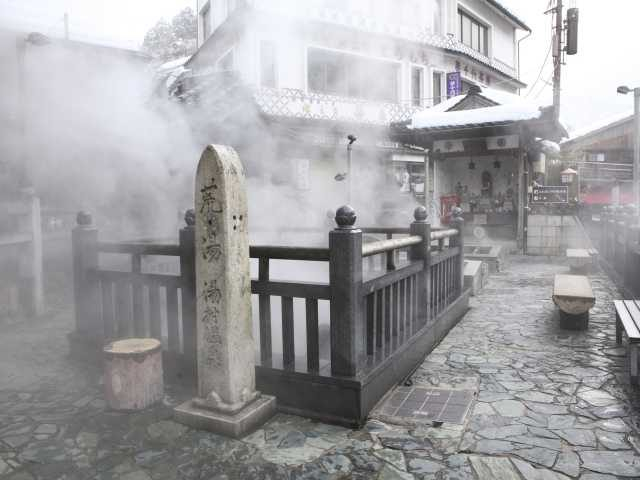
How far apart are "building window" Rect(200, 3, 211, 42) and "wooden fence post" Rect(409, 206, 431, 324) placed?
70.3 ft

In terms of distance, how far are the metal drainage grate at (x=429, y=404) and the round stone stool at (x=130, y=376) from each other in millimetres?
2038

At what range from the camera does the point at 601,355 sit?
5445 millimetres

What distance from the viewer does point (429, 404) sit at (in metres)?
4.23

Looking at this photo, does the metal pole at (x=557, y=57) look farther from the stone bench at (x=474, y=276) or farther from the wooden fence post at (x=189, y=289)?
the wooden fence post at (x=189, y=289)

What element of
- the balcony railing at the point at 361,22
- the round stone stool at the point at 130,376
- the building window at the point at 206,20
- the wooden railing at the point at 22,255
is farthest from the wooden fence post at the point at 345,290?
the building window at the point at 206,20

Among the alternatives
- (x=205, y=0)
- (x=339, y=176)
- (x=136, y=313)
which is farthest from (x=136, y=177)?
(x=205, y=0)

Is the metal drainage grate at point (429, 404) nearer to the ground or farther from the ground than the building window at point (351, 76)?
nearer to the ground

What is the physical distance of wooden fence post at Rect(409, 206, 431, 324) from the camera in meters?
5.57

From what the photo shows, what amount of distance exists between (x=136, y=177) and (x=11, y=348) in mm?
3316

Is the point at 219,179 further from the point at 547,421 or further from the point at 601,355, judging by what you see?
the point at 601,355

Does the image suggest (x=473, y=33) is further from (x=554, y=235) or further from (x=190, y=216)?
(x=190, y=216)

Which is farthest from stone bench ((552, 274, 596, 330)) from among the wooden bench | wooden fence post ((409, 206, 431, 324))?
wooden fence post ((409, 206, 431, 324))

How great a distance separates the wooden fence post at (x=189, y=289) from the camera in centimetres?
448

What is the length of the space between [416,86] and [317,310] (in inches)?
918
